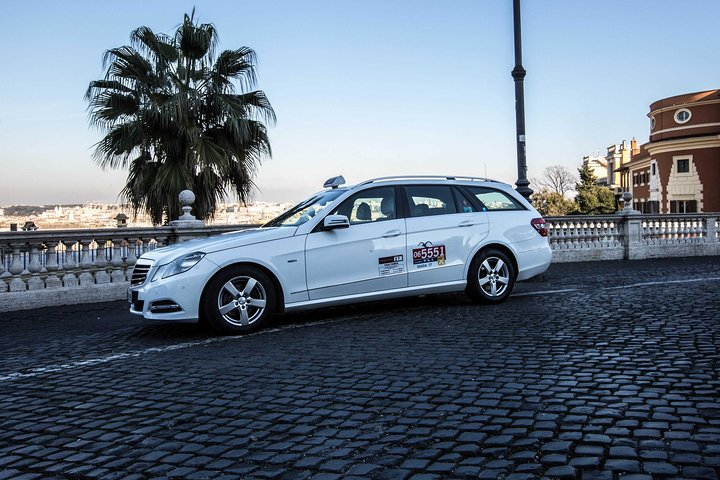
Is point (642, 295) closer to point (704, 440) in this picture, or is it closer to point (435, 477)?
point (704, 440)

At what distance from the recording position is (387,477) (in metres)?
3.30

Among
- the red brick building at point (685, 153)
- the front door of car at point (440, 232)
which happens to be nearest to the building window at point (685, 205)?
the red brick building at point (685, 153)

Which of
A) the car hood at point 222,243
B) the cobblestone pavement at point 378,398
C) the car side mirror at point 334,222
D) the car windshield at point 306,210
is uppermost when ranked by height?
the car windshield at point 306,210

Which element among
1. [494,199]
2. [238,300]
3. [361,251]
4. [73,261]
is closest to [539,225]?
[494,199]

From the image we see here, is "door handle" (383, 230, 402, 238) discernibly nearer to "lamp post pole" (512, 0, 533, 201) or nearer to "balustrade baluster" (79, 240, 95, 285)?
"lamp post pole" (512, 0, 533, 201)

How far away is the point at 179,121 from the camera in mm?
18953

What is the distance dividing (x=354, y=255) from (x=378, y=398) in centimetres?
356

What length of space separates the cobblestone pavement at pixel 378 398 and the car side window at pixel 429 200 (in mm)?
1301

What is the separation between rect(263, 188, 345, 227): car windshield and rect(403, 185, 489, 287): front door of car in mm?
931

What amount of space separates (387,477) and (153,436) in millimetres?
1512

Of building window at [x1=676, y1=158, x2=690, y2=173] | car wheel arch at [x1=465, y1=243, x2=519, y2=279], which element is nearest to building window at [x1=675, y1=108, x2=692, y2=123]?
building window at [x1=676, y1=158, x2=690, y2=173]

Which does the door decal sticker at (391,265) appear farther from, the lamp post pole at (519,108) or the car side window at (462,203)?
the lamp post pole at (519,108)

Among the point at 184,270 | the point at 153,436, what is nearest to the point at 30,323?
the point at 184,270

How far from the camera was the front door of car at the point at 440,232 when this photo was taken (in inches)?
338
